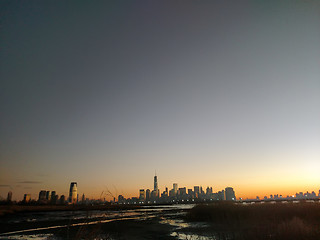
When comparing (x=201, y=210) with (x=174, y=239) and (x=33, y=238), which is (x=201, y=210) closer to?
(x=174, y=239)

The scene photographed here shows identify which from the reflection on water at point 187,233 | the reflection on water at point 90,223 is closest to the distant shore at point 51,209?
the reflection on water at point 90,223

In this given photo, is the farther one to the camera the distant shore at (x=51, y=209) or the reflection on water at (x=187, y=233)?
the reflection on water at (x=187, y=233)

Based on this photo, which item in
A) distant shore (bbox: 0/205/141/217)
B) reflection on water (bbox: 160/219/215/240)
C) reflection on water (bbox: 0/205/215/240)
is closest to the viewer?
distant shore (bbox: 0/205/141/217)

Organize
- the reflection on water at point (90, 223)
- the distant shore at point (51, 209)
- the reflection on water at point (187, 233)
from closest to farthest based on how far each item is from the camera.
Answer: the distant shore at point (51, 209)
the reflection on water at point (90, 223)
the reflection on water at point (187, 233)

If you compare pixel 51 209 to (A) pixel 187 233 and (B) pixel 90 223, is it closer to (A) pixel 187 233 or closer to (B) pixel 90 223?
(B) pixel 90 223

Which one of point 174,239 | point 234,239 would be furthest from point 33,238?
point 234,239

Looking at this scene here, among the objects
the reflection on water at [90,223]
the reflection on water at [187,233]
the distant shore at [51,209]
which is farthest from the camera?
the reflection on water at [187,233]

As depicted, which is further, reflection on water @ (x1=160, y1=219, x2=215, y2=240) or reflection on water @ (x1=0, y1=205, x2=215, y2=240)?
reflection on water @ (x1=160, y1=219, x2=215, y2=240)

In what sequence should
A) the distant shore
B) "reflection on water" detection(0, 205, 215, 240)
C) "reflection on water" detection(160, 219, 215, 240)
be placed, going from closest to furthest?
the distant shore → "reflection on water" detection(0, 205, 215, 240) → "reflection on water" detection(160, 219, 215, 240)

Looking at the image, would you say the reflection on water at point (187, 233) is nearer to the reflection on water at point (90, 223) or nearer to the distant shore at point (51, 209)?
the reflection on water at point (90, 223)

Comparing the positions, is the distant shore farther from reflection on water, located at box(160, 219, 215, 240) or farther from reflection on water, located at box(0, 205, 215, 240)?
reflection on water, located at box(160, 219, 215, 240)

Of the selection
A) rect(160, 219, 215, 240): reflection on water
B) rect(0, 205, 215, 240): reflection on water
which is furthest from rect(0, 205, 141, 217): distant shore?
rect(160, 219, 215, 240): reflection on water

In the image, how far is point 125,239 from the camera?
20.2 metres

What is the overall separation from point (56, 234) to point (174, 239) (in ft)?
41.6
